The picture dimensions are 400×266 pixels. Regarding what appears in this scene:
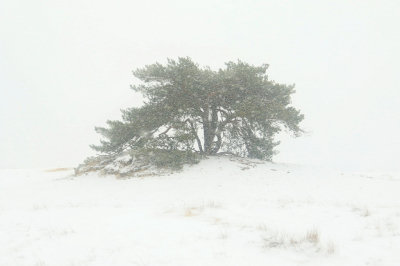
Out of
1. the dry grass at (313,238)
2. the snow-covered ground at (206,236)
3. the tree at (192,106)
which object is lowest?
the snow-covered ground at (206,236)

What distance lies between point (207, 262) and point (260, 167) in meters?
13.5

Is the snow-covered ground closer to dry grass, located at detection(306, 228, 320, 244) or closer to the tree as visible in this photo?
dry grass, located at detection(306, 228, 320, 244)

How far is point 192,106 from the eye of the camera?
56.7 ft

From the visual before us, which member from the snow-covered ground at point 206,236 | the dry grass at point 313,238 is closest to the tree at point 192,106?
the snow-covered ground at point 206,236

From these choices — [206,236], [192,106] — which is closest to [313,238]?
[206,236]

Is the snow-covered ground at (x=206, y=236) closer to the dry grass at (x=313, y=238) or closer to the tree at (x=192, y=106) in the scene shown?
the dry grass at (x=313, y=238)

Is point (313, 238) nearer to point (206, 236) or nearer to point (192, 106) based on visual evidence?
point (206, 236)

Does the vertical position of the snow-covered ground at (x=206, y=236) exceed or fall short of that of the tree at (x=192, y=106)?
it falls short

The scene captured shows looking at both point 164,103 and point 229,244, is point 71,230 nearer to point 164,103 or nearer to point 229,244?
point 229,244

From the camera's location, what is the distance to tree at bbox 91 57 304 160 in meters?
16.1

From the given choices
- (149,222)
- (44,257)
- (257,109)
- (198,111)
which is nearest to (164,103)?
(198,111)

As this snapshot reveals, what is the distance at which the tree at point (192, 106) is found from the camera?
1614cm

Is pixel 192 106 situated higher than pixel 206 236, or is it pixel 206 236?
pixel 192 106

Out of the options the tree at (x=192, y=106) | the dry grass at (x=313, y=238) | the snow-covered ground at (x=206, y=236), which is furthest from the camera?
the tree at (x=192, y=106)
